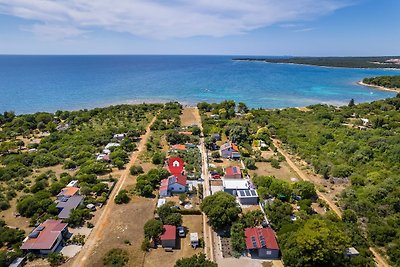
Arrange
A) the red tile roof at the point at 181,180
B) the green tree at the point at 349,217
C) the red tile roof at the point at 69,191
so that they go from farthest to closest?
the red tile roof at the point at 181,180
the red tile roof at the point at 69,191
the green tree at the point at 349,217

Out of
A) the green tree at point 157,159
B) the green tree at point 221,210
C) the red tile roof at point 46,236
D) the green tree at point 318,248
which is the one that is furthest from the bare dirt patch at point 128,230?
the green tree at point 318,248

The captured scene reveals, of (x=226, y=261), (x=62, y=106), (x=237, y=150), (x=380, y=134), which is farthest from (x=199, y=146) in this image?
(x=62, y=106)

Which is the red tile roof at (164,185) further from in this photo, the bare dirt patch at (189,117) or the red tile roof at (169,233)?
the bare dirt patch at (189,117)

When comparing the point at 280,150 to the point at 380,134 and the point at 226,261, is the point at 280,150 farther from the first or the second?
the point at 226,261

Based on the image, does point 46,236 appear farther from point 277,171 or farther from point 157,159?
point 277,171

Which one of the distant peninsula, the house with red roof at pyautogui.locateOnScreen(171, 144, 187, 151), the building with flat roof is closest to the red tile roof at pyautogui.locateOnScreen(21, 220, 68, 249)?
the building with flat roof

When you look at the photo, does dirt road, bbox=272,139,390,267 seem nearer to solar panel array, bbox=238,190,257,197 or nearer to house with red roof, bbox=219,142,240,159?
house with red roof, bbox=219,142,240,159
